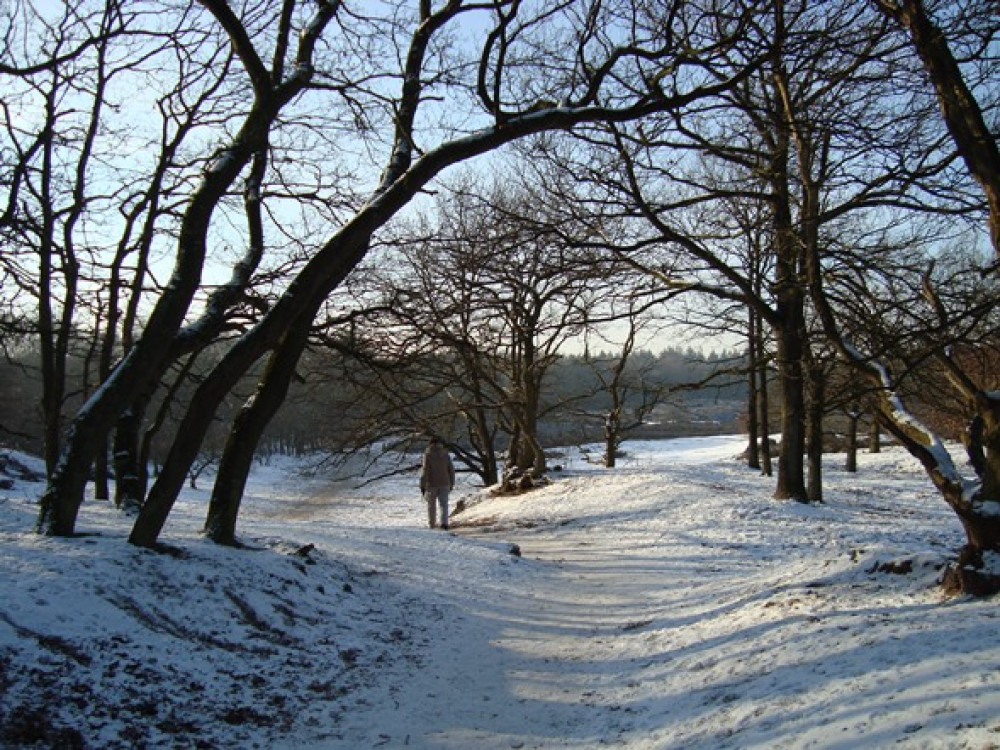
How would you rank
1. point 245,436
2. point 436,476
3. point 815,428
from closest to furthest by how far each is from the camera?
point 245,436 < point 436,476 < point 815,428

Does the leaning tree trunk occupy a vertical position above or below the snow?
above

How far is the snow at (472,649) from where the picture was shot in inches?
135

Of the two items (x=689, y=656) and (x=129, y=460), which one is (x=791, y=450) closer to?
(x=689, y=656)

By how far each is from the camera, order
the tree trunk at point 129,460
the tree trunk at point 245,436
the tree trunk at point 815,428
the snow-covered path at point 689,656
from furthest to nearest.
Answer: the tree trunk at point 129,460, the tree trunk at point 815,428, the tree trunk at point 245,436, the snow-covered path at point 689,656

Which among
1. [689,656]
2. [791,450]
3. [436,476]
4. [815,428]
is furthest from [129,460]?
[815,428]

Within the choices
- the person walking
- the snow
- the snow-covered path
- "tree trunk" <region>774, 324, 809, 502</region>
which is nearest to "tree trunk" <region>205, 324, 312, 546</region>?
the snow

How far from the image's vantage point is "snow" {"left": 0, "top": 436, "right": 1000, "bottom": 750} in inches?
135

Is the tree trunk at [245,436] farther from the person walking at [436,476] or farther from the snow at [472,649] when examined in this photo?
the person walking at [436,476]

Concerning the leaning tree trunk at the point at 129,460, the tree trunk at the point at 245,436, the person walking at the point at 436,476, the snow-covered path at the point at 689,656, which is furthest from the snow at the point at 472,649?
the person walking at the point at 436,476

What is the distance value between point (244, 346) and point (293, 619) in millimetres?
2603

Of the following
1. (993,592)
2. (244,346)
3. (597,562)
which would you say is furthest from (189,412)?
(993,592)

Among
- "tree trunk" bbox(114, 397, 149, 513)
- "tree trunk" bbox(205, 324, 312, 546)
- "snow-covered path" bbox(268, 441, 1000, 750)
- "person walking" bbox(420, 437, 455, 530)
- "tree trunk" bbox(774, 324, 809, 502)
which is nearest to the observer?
"snow-covered path" bbox(268, 441, 1000, 750)

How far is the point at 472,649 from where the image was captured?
5.70 m

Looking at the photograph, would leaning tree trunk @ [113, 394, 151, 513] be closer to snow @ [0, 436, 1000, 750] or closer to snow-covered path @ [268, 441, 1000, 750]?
snow @ [0, 436, 1000, 750]
